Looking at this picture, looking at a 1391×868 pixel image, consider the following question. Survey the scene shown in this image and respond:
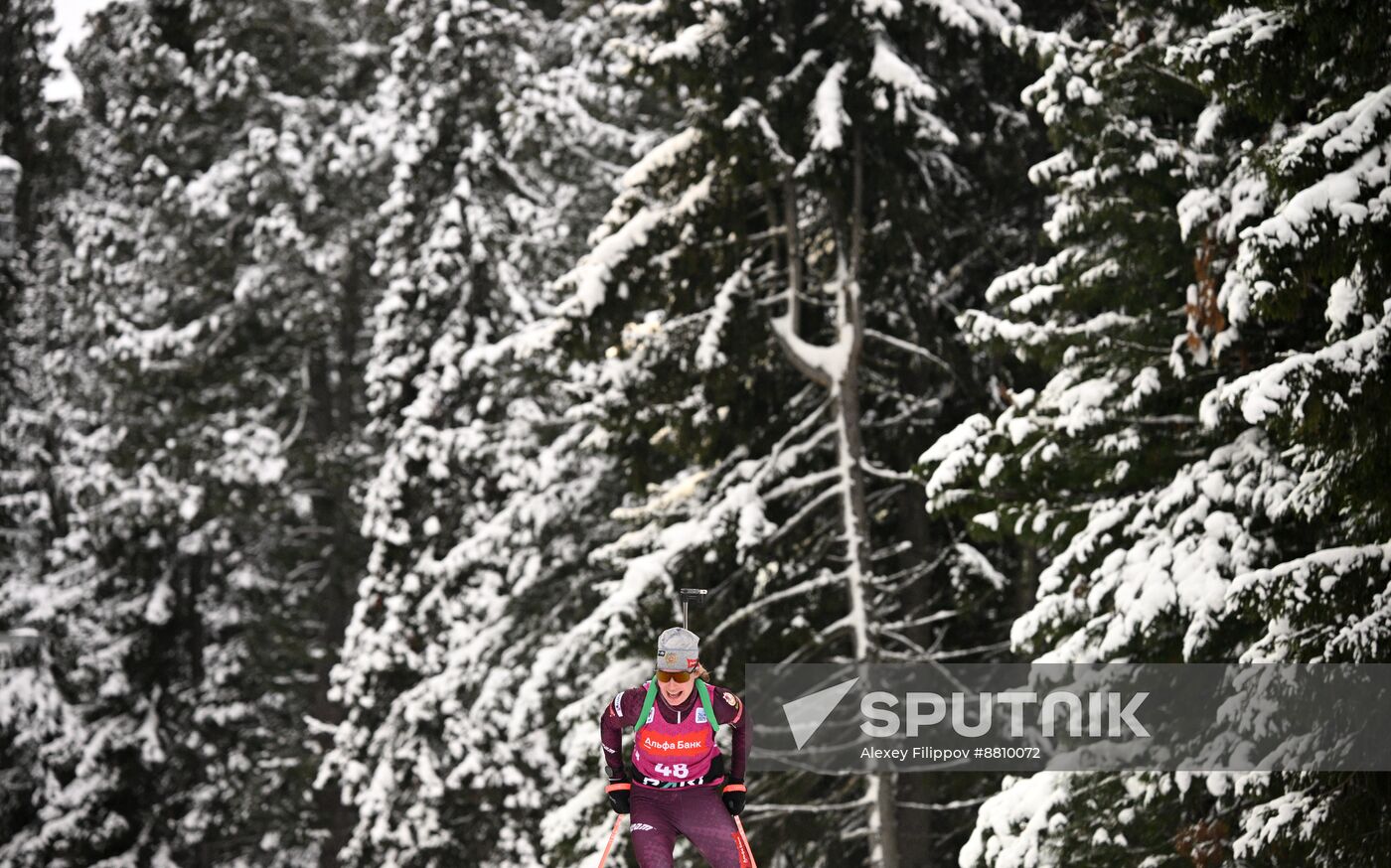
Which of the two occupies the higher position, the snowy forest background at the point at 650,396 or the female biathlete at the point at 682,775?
the snowy forest background at the point at 650,396

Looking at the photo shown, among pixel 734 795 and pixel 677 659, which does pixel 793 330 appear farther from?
pixel 677 659

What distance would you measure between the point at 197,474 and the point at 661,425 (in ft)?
36.6

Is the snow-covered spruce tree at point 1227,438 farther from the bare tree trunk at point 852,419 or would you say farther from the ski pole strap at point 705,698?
the ski pole strap at point 705,698

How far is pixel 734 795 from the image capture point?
21.2 feet

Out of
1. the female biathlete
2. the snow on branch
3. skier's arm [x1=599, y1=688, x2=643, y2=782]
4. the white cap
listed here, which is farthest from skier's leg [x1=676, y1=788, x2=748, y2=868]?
the snow on branch

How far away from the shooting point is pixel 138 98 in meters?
22.5

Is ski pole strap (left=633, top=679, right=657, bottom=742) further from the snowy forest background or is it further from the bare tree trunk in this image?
the bare tree trunk

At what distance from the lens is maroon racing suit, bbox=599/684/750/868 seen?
250 inches

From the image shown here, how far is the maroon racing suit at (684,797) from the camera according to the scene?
635 centimetres

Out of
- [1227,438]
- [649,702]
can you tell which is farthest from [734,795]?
[1227,438]

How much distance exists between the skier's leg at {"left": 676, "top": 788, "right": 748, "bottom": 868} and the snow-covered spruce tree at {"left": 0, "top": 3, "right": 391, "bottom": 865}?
53.0ft

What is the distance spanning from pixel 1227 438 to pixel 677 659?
4685 mm

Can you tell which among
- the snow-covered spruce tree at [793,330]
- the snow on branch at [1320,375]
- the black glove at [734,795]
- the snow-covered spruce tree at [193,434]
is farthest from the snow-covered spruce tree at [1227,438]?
the snow-covered spruce tree at [193,434]

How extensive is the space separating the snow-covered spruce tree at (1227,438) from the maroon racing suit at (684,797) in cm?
258
